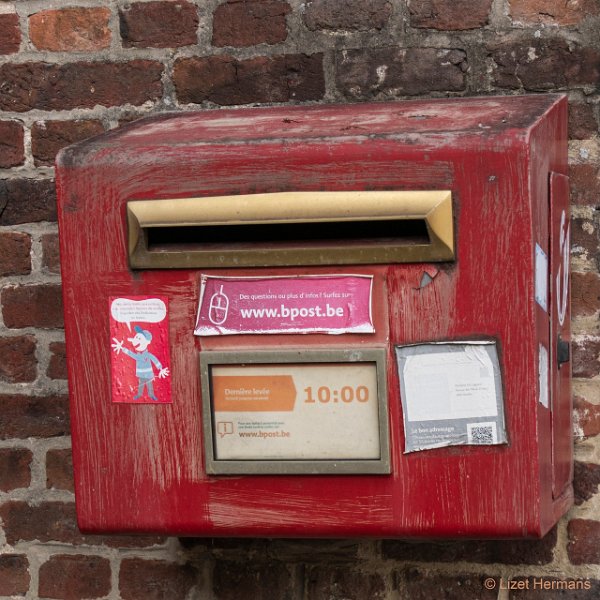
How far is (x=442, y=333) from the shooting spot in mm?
1357

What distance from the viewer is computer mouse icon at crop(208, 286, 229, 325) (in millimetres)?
1400

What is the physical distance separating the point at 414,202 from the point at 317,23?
0.61 meters

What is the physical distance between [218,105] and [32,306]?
51 cm

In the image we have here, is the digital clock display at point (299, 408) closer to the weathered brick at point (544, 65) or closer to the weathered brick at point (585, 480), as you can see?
the weathered brick at point (585, 480)

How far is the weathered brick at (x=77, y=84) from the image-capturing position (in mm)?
1858

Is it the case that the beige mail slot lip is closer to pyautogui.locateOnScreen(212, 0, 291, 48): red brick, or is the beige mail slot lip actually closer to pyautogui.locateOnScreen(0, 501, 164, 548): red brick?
pyautogui.locateOnScreen(212, 0, 291, 48): red brick

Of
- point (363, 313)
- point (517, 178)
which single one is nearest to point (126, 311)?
point (363, 313)

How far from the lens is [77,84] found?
6.15 ft

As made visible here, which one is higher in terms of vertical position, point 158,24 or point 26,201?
point 158,24

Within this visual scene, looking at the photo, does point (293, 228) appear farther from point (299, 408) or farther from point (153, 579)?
point (153, 579)

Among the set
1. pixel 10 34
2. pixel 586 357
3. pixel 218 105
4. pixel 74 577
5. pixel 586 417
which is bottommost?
pixel 74 577

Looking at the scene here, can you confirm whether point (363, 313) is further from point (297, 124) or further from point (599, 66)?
point (599, 66)

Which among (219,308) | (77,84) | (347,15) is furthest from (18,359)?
(347,15)

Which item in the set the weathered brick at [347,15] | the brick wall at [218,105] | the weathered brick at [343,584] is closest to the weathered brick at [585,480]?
the brick wall at [218,105]
